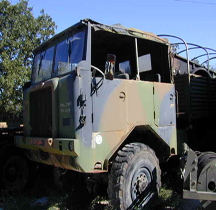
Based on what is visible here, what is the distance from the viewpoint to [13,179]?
5844 mm

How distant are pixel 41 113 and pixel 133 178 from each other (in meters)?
1.90

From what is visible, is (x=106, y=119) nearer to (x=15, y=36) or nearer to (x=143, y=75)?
(x=143, y=75)

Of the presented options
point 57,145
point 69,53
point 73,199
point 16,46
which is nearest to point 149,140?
point 73,199

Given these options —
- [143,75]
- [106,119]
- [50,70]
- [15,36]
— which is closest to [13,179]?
[50,70]

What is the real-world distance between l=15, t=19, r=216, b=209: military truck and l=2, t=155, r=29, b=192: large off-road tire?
1.02m

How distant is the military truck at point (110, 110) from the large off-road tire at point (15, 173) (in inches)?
40.0

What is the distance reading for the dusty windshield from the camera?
430 centimetres

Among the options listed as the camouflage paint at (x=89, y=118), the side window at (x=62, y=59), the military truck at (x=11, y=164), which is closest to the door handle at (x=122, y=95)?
the camouflage paint at (x=89, y=118)

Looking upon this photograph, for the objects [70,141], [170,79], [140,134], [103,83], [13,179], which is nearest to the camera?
[70,141]

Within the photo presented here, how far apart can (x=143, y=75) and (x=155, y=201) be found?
2.49m

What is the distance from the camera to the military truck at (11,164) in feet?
18.6

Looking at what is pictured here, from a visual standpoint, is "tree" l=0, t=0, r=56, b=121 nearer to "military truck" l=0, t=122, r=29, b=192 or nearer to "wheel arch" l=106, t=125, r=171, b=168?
"military truck" l=0, t=122, r=29, b=192

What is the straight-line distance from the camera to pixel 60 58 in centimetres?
474

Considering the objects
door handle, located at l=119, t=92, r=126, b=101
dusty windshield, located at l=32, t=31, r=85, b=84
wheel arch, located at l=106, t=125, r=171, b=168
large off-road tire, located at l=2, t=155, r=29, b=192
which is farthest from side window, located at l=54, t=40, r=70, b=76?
large off-road tire, located at l=2, t=155, r=29, b=192
